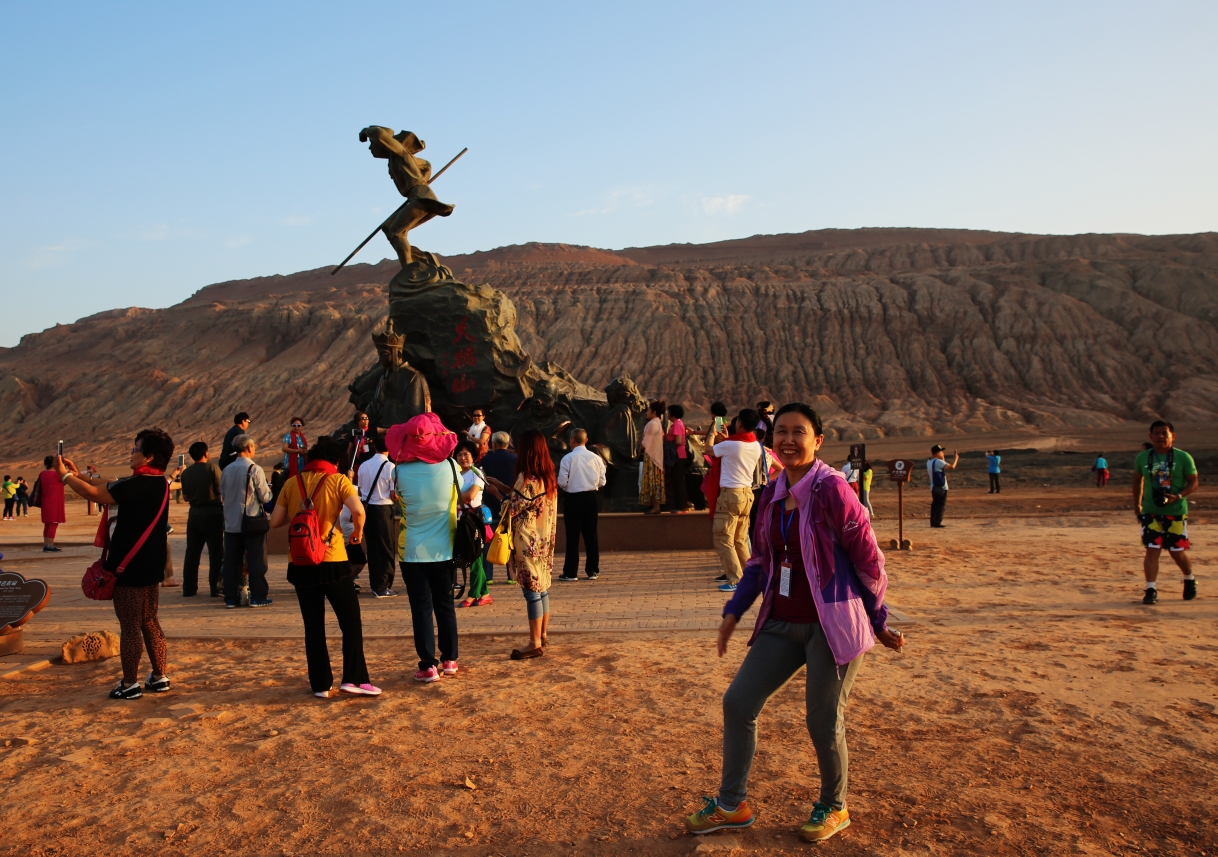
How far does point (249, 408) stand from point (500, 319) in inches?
1922

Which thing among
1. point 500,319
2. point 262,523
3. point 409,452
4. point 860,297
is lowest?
point 262,523

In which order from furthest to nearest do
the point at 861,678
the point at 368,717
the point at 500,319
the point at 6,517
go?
1. the point at 6,517
2. the point at 500,319
3. the point at 861,678
4. the point at 368,717

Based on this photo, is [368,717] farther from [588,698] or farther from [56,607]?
[56,607]

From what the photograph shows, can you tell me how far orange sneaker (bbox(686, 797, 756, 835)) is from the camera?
138 inches

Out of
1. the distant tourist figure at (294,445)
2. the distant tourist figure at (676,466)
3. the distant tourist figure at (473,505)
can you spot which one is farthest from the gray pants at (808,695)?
the distant tourist figure at (676,466)

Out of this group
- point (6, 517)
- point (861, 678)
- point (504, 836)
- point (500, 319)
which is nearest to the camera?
point (504, 836)

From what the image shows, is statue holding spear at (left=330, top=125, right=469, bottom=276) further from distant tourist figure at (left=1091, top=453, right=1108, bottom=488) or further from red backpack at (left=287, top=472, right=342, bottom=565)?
distant tourist figure at (left=1091, top=453, right=1108, bottom=488)

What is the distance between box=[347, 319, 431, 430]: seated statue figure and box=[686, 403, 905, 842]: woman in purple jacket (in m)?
10.7

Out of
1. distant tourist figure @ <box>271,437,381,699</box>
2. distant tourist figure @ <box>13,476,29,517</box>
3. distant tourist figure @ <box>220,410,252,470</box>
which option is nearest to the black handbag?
distant tourist figure @ <box>220,410,252,470</box>

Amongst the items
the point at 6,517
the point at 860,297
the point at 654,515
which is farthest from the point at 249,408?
the point at 654,515

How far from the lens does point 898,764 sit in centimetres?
421

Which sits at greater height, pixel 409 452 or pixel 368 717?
pixel 409 452

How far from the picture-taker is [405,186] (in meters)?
15.6

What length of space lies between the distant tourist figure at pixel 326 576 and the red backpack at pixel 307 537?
0.02 m
